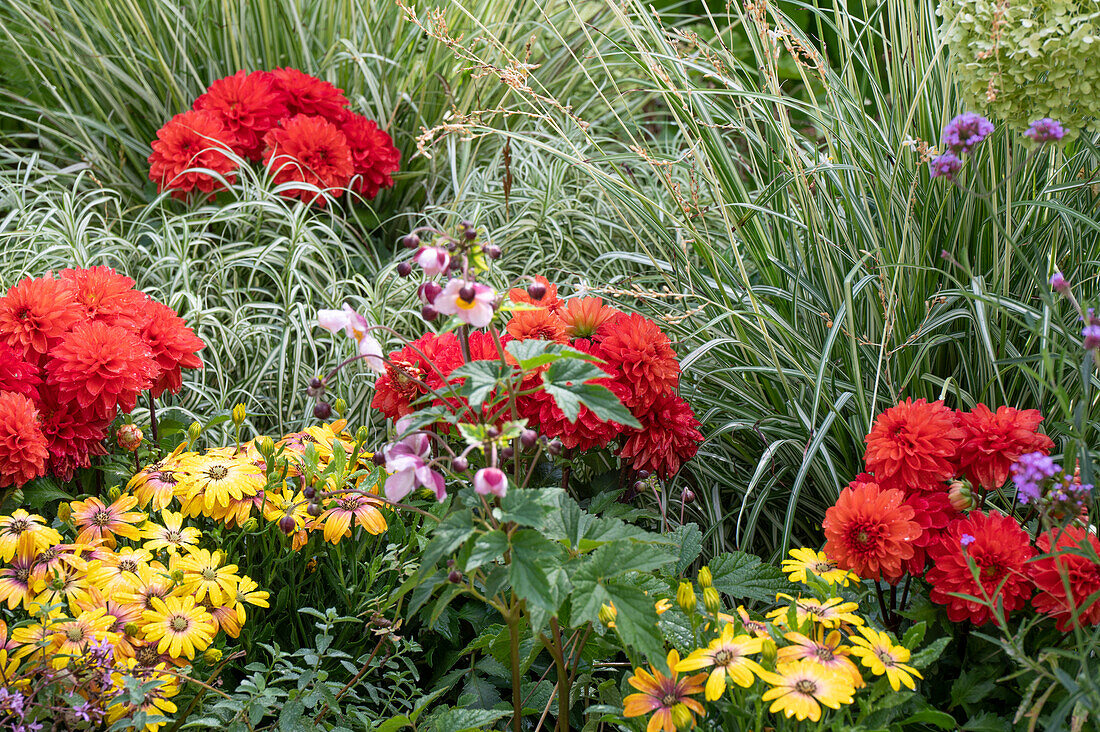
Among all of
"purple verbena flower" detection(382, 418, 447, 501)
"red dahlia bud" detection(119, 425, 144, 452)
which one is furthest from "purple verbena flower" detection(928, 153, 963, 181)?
"red dahlia bud" detection(119, 425, 144, 452)

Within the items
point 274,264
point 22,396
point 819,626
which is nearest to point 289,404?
point 274,264

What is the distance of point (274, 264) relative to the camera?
8.13 ft

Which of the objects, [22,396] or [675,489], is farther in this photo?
[675,489]

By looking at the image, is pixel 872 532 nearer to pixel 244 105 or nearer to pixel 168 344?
pixel 168 344

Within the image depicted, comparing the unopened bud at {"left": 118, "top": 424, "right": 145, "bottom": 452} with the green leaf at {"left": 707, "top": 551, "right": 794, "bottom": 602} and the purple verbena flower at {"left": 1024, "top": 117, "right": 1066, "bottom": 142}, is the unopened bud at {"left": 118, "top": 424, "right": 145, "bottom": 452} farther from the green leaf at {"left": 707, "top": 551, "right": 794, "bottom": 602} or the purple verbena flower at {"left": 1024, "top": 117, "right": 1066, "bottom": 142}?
the purple verbena flower at {"left": 1024, "top": 117, "right": 1066, "bottom": 142}

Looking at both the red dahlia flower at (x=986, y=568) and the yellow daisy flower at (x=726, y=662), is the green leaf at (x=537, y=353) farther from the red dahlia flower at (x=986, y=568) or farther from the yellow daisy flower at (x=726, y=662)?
the red dahlia flower at (x=986, y=568)

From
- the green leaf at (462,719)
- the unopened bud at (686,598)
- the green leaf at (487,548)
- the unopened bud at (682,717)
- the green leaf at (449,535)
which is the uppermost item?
the green leaf at (449,535)

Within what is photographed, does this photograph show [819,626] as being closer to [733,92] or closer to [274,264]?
[733,92]

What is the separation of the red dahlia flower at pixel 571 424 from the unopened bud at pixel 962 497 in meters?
0.48

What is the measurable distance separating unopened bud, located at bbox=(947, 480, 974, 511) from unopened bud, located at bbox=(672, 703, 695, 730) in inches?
19.0

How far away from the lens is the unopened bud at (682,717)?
1.00 m

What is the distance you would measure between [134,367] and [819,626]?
1.12 meters

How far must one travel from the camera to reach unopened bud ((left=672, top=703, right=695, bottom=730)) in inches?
39.4

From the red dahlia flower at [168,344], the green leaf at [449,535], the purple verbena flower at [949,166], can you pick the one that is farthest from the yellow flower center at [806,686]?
the red dahlia flower at [168,344]
